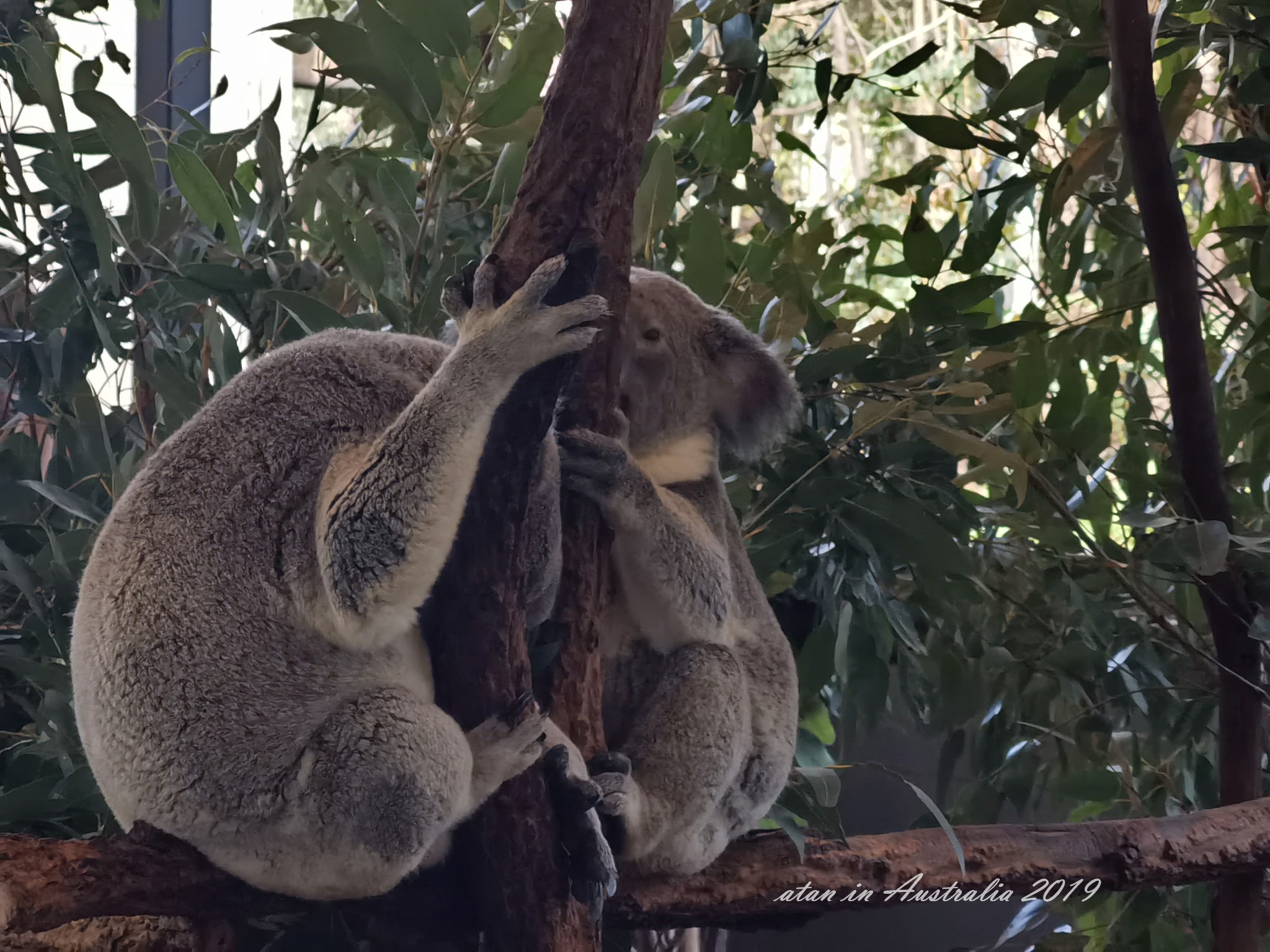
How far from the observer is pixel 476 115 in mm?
1910

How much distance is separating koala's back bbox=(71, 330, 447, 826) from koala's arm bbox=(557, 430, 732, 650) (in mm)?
289

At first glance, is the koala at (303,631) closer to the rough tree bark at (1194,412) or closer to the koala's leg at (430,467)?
the koala's leg at (430,467)

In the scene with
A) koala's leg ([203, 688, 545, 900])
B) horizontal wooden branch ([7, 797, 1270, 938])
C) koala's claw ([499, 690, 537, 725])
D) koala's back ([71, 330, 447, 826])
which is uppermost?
koala's back ([71, 330, 447, 826])

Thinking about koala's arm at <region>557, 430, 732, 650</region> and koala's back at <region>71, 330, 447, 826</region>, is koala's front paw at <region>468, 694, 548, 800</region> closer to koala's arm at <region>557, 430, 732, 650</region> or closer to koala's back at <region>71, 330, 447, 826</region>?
koala's back at <region>71, 330, 447, 826</region>

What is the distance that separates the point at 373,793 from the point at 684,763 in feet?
1.81

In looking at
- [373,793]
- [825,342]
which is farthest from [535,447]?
[825,342]

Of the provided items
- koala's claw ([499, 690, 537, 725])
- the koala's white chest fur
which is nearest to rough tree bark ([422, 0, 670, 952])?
koala's claw ([499, 690, 537, 725])

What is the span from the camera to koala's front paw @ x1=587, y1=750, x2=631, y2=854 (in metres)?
1.50

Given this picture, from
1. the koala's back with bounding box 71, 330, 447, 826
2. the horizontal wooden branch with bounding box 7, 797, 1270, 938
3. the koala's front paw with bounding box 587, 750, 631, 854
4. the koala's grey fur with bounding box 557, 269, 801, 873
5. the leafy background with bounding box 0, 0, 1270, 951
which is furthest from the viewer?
the leafy background with bounding box 0, 0, 1270, 951

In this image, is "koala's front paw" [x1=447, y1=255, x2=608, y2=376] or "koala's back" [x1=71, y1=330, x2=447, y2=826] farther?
"koala's back" [x1=71, y1=330, x2=447, y2=826]

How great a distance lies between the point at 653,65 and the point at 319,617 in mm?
756

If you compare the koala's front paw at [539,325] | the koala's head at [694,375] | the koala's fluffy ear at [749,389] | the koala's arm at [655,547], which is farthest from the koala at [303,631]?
the koala's fluffy ear at [749,389]

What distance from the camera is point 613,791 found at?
1.51 m

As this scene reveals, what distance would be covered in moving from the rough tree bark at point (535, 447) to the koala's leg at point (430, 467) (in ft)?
0.08
